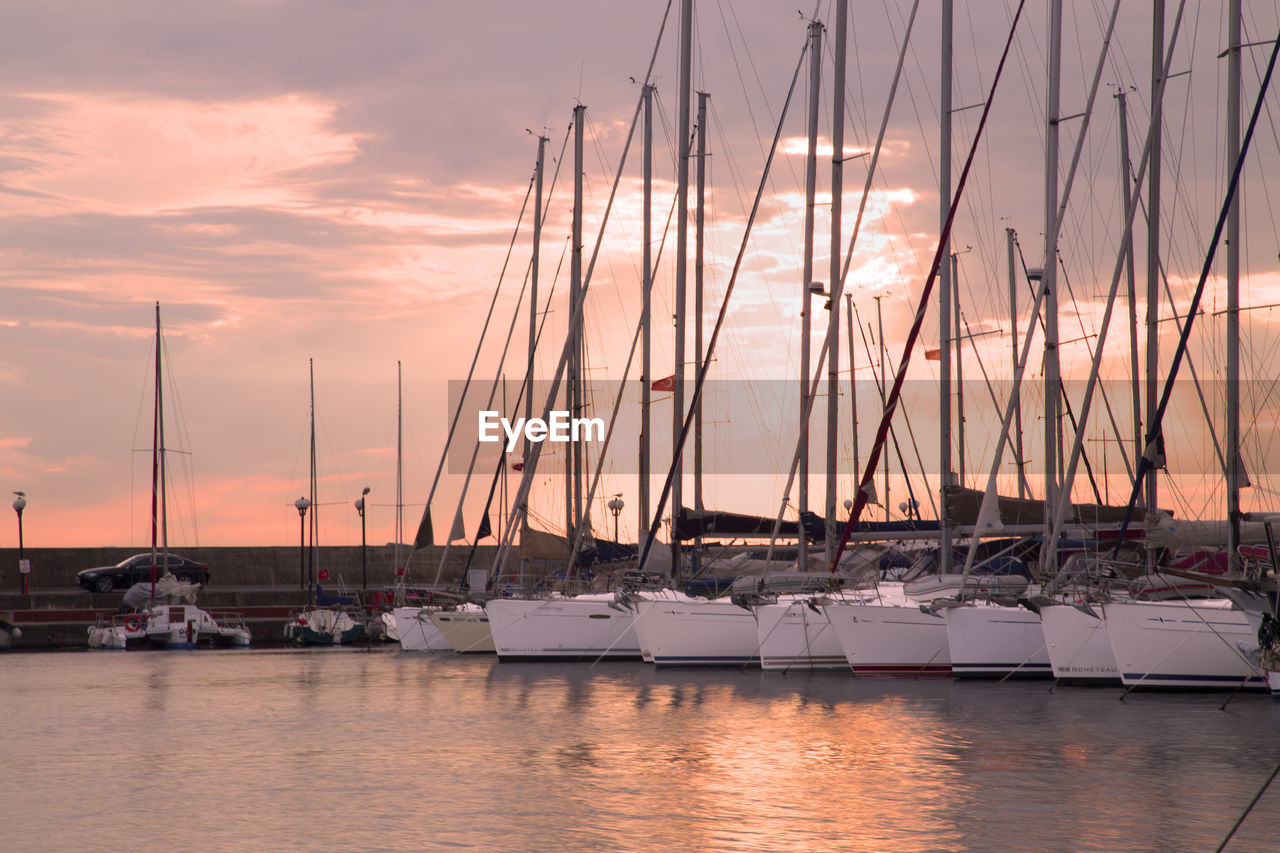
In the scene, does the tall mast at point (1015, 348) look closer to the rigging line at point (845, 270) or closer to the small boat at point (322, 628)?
the rigging line at point (845, 270)

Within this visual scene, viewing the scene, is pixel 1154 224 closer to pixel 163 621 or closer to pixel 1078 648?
pixel 1078 648

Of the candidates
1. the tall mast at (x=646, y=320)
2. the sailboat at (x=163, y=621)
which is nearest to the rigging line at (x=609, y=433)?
the tall mast at (x=646, y=320)

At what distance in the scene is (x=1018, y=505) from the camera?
31.3 m

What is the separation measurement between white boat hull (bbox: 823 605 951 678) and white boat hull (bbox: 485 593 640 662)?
846 centimetres

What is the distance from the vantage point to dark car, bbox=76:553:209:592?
57.1 m

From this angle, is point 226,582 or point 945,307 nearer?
point 945,307

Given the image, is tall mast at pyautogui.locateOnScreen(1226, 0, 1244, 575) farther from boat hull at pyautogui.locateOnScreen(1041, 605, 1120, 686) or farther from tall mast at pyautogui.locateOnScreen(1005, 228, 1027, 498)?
tall mast at pyautogui.locateOnScreen(1005, 228, 1027, 498)

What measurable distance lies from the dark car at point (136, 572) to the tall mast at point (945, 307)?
113ft

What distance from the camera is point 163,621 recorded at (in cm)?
5212

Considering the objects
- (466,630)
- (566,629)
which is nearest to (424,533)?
(466,630)

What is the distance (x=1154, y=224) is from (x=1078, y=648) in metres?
9.27

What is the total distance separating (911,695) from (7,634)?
37393mm

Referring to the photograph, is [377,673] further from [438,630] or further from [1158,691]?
[1158,691]

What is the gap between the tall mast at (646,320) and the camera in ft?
125
